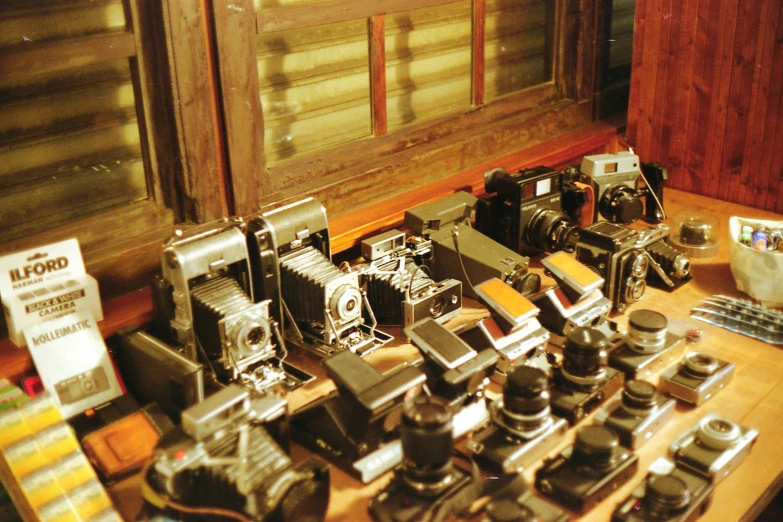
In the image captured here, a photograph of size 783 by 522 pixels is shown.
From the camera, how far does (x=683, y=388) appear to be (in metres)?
2.21

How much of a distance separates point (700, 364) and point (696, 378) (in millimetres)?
39

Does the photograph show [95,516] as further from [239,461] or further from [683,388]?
[683,388]

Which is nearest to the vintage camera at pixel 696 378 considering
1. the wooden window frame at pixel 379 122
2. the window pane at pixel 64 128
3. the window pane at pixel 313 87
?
the wooden window frame at pixel 379 122

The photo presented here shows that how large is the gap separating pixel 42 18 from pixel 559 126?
2250 mm

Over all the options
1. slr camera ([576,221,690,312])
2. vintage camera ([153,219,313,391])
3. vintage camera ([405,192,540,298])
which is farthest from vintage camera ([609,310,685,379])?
vintage camera ([153,219,313,391])

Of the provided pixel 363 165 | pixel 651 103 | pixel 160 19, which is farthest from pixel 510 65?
pixel 160 19

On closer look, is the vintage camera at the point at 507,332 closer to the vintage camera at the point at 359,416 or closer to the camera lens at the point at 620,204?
the vintage camera at the point at 359,416

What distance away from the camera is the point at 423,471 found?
180cm

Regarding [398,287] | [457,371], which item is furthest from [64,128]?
[457,371]

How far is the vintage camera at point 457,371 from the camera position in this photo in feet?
6.66

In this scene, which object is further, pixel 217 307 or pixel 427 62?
pixel 427 62

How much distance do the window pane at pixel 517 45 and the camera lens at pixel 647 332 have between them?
147 centimetres

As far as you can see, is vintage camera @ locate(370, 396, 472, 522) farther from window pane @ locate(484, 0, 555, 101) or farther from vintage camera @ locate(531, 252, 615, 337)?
window pane @ locate(484, 0, 555, 101)

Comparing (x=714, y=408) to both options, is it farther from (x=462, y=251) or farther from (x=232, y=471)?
(x=232, y=471)
